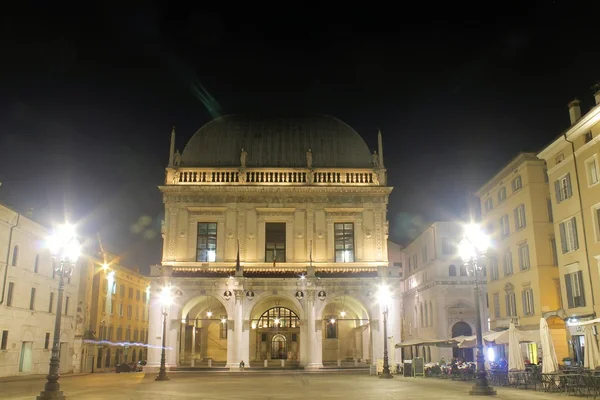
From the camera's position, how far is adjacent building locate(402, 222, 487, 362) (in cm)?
5436

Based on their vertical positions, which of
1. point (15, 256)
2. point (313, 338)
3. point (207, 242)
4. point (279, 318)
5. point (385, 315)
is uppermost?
point (207, 242)

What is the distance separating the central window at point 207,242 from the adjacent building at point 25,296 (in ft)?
45.0

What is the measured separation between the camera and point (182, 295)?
154 ft

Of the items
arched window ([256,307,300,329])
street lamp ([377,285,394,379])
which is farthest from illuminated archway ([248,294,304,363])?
street lamp ([377,285,394,379])

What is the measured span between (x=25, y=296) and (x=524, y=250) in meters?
39.7

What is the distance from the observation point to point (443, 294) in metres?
54.6

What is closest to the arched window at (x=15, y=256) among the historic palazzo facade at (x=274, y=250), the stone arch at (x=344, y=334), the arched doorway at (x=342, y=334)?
the historic palazzo facade at (x=274, y=250)

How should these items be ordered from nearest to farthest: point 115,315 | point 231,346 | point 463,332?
point 231,346
point 463,332
point 115,315

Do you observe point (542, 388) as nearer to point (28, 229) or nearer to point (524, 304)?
point (524, 304)

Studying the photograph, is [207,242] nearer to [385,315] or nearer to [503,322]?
[385,315]

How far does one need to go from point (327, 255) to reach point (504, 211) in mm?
15692

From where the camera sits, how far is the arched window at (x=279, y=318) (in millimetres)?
53531

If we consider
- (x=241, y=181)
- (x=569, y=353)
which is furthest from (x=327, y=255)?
(x=569, y=353)

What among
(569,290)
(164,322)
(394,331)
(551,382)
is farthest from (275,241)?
(551,382)
